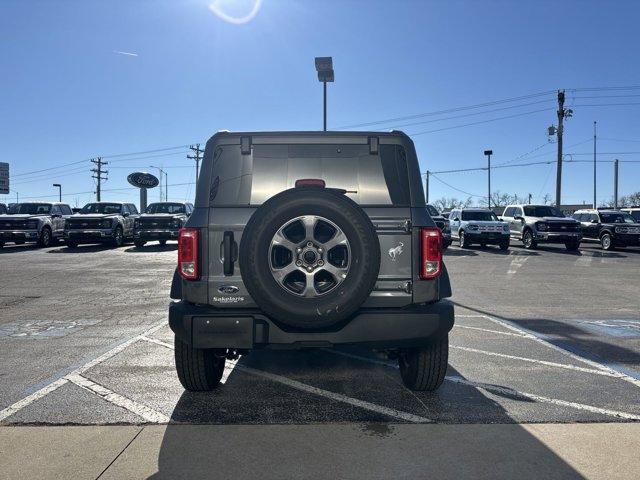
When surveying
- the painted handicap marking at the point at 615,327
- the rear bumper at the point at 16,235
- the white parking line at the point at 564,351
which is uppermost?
the rear bumper at the point at 16,235

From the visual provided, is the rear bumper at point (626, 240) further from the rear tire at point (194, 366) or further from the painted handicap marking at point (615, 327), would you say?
the rear tire at point (194, 366)

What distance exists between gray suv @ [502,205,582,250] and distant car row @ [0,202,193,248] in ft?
50.8

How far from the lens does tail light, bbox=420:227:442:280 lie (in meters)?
3.74

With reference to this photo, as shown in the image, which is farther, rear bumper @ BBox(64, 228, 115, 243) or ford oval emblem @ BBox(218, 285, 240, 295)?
rear bumper @ BBox(64, 228, 115, 243)

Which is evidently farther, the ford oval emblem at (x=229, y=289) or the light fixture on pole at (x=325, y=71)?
the light fixture on pole at (x=325, y=71)

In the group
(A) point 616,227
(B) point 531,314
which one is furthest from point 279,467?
(A) point 616,227

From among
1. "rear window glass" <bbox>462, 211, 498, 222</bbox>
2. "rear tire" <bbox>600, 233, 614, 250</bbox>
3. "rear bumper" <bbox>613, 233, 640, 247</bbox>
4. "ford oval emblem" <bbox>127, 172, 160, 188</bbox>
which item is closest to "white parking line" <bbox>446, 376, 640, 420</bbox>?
"rear window glass" <bbox>462, 211, 498, 222</bbox>

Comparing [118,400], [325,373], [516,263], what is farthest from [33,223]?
[325,373]

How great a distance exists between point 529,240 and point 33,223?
874 inches

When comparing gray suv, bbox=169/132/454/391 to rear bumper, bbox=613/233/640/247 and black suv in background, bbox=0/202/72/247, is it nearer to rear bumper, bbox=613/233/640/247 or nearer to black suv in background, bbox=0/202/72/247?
black suv in background, bbox=0/202/72/247

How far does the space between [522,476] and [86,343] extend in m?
5.11

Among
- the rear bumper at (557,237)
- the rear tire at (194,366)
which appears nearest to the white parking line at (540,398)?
the rear tire at (194,366)

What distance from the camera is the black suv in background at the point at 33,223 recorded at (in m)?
21.9

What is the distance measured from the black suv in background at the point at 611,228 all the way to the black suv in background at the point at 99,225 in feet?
72.4
